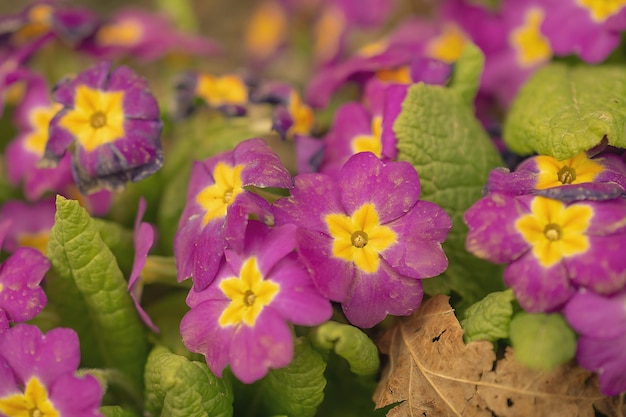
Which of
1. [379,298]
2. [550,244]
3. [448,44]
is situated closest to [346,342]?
[379,298]

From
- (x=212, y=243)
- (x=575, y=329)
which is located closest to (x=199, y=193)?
(x=212, y=243)

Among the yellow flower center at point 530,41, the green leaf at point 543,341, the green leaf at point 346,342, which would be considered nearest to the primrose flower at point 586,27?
the yellow flower center at point 530,41

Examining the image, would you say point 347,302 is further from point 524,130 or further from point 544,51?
point 544,51

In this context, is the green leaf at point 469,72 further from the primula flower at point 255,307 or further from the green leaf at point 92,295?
the green leaf at point 92,295

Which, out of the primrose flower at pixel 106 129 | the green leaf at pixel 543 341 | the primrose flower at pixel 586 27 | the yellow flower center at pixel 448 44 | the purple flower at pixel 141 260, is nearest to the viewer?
the green leaf at pixel 543 341

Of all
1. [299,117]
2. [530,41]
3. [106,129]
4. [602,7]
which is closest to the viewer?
[106,129]

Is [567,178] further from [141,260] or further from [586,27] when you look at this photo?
[141,260]
